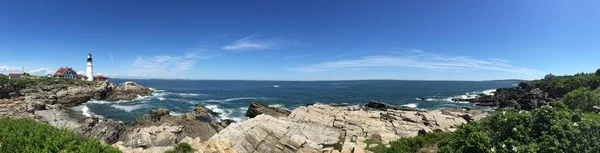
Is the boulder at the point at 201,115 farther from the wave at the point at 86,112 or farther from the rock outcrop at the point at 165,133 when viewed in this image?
the wave at the point at 86,112

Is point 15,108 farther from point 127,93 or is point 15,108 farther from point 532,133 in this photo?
point 532,133

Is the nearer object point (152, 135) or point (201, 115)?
point (152, 135)

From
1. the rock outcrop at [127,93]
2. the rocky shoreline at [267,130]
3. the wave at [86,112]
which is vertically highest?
the rock outcrop at [127,93]

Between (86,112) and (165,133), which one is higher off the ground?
(165,133)

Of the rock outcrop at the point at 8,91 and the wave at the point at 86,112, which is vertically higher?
the rock outcrop at the point at 8,91

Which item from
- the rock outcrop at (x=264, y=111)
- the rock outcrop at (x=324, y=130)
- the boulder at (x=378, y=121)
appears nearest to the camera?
the rock outcrop at (x=324, y=130)

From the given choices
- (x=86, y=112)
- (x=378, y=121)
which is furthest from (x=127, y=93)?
(x=378, y=121)

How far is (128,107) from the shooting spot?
205 ft

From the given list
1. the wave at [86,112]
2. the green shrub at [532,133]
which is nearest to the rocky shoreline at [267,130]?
the wave at [86,112]

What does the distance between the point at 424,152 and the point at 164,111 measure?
43.2 m

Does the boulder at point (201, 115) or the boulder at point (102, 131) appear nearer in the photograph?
the boulder at point (102, 131)

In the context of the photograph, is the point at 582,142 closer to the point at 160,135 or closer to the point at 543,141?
the point at 543,141

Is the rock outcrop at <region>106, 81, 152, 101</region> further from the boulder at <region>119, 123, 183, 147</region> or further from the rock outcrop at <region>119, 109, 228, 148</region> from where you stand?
the boulder at <region>119, 123, 183, 147</region>

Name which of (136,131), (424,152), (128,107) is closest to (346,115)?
(424,152)
